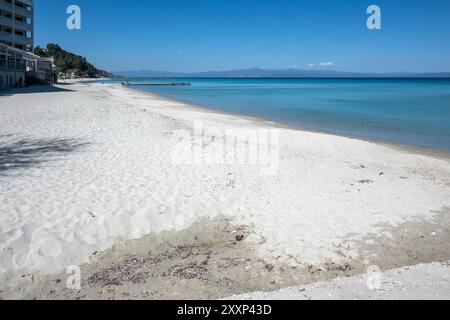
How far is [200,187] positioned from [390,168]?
20.4ft

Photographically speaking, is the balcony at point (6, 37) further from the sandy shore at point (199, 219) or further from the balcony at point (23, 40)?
the sandy shore at point (199, 219)

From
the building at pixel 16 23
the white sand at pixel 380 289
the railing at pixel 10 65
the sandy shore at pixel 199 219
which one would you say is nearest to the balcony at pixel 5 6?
the building at pixel 16 23

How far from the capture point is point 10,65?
3597cm

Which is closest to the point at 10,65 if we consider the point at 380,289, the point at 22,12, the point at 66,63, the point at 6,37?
the point at 6,37

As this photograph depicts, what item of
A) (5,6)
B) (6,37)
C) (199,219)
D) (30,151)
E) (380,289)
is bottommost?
(380,289)

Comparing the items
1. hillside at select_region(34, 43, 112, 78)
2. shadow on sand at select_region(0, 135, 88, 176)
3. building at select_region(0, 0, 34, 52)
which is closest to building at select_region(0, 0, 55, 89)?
building at select_region(0, 0, 34, 52)

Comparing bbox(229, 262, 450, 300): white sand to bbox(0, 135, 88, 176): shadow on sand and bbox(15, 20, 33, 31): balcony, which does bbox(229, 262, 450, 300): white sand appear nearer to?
bbox(0, 135, 88, 176): shadow on sand

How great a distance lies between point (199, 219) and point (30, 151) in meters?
6.20

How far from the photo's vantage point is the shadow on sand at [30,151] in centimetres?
896

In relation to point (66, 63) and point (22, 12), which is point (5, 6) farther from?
point (66, 63)

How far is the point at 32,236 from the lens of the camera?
5.52 meters

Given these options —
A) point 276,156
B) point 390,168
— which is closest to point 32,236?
point 276,156

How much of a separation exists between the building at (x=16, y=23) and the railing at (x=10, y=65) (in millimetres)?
14812
